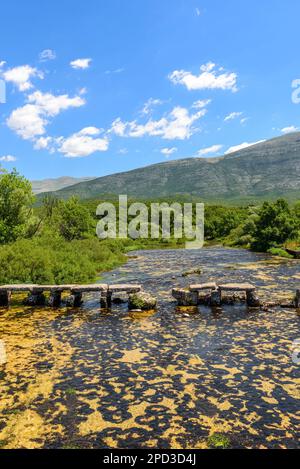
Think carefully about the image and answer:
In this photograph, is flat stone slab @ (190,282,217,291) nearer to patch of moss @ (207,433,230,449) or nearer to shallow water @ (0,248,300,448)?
shallow water @ (0,248,300,448)

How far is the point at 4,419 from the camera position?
1130 cm

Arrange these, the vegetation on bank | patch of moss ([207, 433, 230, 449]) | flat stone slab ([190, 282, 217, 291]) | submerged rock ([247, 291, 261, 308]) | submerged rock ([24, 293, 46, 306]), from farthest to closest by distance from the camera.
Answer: the vegetation on bank, submerged rock ([24, 293, 46, 306]), flat stone slab ([190, 282, 217, 291]), submerged rock ([247, 291, 261, 308]), patch of moss ([207, 433, 230, 449])

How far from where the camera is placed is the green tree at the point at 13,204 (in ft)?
137

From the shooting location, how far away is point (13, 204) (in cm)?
4247

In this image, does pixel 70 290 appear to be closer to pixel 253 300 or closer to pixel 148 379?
pixel 253 300

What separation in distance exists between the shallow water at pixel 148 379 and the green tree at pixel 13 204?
62.8ft

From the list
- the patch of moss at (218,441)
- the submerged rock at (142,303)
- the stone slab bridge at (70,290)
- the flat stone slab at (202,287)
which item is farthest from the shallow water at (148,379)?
the flat stone slab at (202,287)

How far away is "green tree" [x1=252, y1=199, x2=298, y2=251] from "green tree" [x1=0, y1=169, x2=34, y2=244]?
42292mm

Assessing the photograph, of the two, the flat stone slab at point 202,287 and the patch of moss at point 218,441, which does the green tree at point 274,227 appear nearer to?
the flat stone slab at point 202,287

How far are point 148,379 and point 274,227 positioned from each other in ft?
182

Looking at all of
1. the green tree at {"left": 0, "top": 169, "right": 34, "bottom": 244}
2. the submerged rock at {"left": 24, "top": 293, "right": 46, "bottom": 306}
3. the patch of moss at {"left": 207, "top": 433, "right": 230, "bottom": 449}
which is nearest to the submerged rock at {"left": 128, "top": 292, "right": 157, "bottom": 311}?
the submerged rock at {"left": 24, "top": 293, "right": 46, "bottom": 306}

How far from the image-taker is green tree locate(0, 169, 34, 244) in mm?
41656
